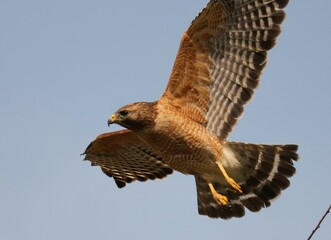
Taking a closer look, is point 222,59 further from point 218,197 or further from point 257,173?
point 218,197

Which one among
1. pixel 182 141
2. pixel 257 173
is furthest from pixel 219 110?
pixel 257 173

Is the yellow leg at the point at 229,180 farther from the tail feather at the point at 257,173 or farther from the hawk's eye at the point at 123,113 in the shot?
the hawk's eye at the point at 123,113

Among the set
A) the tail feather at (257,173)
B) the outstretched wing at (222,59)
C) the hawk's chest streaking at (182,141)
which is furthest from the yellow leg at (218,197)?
the outstretched wing at (222,59)

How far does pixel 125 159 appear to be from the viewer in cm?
1111

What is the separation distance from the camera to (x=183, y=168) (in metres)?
9.34

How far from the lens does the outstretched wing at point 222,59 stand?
886 centimetres

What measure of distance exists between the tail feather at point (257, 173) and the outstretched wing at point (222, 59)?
0.48 metres

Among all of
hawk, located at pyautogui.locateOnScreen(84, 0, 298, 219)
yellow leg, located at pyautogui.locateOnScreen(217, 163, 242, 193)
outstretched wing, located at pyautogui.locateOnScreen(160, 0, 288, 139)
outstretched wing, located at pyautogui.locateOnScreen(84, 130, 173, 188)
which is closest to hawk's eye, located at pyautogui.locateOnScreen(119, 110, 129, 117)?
hawk, located at pyautogui.locateOnScreen(84, 0, 298, 219)

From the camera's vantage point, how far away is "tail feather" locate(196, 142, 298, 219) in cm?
945

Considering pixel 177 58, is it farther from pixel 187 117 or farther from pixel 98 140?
pixel 98 140

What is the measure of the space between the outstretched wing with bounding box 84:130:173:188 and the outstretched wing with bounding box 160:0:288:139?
56.6 inches

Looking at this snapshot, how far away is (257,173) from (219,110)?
1132 millimetres

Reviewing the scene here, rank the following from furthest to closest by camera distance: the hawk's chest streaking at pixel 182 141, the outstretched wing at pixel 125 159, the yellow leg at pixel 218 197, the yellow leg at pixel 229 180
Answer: the outstretched wing at pixel 125 159 < the yellow leg at pixel 218 197 < the yellow leg at pixel 229 180 < the hawk's chest streaking at pixel 182 141

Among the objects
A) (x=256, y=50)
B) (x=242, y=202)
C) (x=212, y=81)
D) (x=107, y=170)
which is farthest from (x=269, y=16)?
(x=107, y=170)
